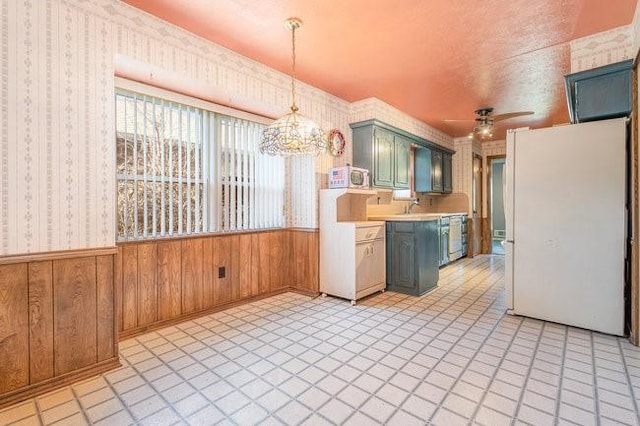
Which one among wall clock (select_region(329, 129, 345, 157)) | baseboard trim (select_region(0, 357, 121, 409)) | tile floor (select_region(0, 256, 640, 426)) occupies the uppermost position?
wall clock (select_region(329, 129, 345, 157))

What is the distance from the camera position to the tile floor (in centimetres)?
166

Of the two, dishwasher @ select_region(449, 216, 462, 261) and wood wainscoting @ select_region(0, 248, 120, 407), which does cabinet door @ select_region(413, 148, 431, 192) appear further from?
wood wainscoting @ select_region(0, 248, 120, 407)

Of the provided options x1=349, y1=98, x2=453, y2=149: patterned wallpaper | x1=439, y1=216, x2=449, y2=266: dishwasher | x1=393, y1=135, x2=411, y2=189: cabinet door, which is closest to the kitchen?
x1=349, y1=98, x2=453, y2=149: patterned wallpaper

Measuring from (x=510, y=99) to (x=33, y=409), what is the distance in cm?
598

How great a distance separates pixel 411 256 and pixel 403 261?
5.5 inches

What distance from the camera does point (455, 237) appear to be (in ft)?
20.1

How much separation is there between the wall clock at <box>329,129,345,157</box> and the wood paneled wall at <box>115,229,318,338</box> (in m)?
1.18

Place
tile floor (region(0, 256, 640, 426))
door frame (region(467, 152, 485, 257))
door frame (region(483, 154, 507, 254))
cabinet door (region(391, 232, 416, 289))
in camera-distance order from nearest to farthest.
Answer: tile floor (region(0, 256, 640, 426)) → cabinet door (region(391, 232, 416, 289)) → door frame (region(467, 152, 485, 257)) → door frame (region(483, 154, 507, 254))

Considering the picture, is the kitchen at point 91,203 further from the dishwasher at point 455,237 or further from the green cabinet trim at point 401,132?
the dishwasher at point 455,237

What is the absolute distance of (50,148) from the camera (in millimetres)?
1961

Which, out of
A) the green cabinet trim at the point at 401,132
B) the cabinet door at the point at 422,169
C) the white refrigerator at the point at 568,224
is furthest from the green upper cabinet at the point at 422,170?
the white refrigerator at the point at 568,224

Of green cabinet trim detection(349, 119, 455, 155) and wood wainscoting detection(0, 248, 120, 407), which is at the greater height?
green cabinet trim detection(349, 119, 455, 155)

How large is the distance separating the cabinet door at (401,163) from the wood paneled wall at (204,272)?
195 cm

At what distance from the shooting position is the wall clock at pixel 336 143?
4.16 metres
